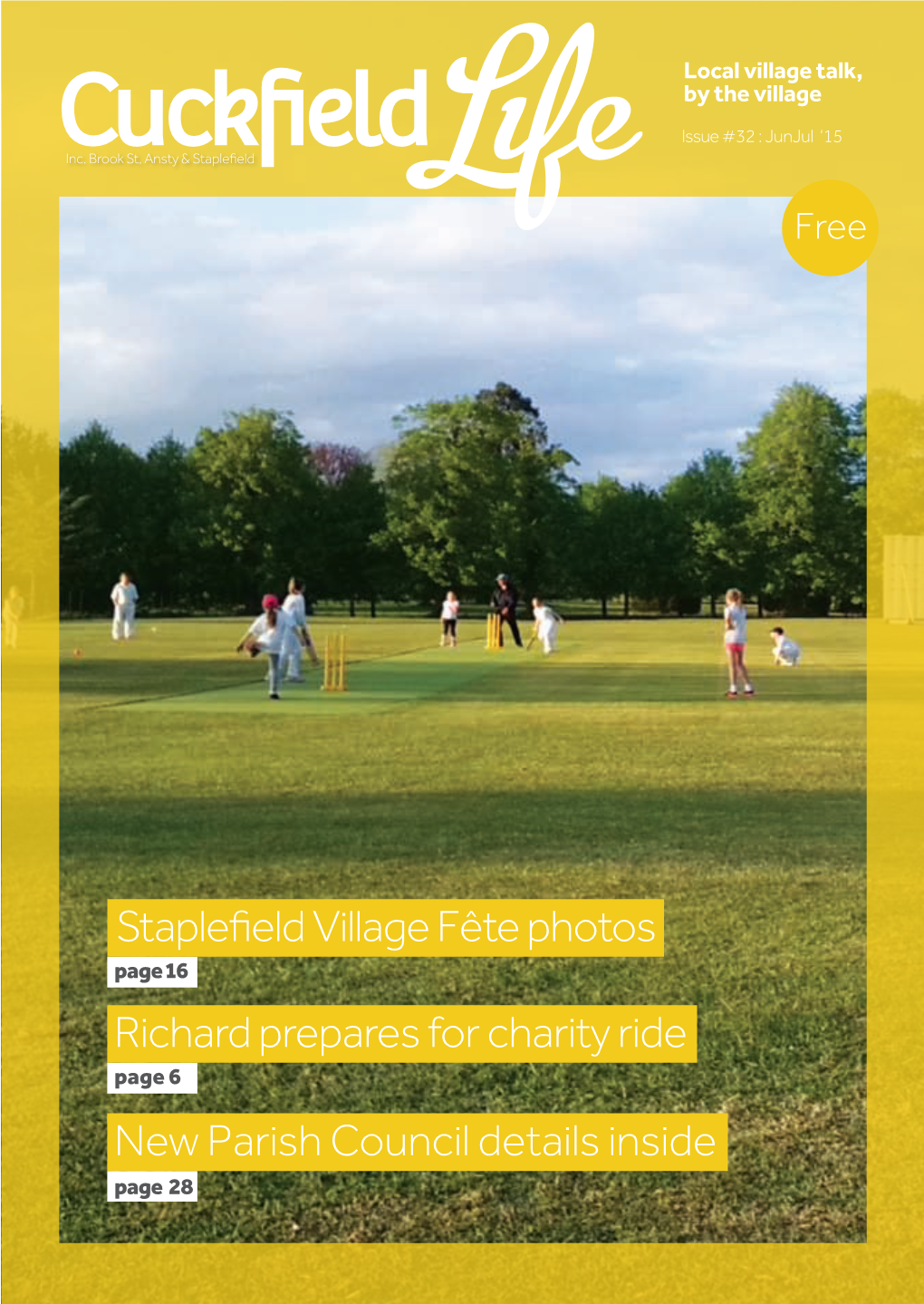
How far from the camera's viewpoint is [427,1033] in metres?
4.86

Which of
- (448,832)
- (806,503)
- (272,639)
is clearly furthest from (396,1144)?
(806,503)

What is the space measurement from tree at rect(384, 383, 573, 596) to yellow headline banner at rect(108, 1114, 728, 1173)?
78.7m

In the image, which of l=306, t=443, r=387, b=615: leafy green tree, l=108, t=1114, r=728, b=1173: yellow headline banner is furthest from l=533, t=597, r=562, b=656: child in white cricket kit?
l=306, t=443, r=387, b=615: leafy green tree

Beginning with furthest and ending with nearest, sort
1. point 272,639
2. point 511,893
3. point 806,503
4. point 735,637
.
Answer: point 806,503, point 735,637, point 272,639, point 511,893

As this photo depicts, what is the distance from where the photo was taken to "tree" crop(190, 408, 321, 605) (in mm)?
86375

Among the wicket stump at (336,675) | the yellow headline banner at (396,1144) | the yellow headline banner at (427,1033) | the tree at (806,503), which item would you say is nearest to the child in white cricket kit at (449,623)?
the wicket stump at (336,675)

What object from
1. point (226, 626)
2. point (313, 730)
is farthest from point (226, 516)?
point (313, 730)

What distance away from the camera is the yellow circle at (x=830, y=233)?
630 centimetres

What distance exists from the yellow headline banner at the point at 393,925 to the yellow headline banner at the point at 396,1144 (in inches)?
25.5

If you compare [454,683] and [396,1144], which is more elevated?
[454,683]

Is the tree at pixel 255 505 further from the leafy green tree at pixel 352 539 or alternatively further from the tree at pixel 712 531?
the tree at pixel 712 531

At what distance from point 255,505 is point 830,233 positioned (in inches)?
3279

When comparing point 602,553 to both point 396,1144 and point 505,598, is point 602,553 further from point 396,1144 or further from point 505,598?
point 396,1144

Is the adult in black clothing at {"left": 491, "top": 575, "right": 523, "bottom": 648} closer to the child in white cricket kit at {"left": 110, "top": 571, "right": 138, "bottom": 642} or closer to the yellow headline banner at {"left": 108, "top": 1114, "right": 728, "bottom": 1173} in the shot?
the child in white cricket kit at {"left": 110, "top": 571, "right": 138, "bottom": 642}
